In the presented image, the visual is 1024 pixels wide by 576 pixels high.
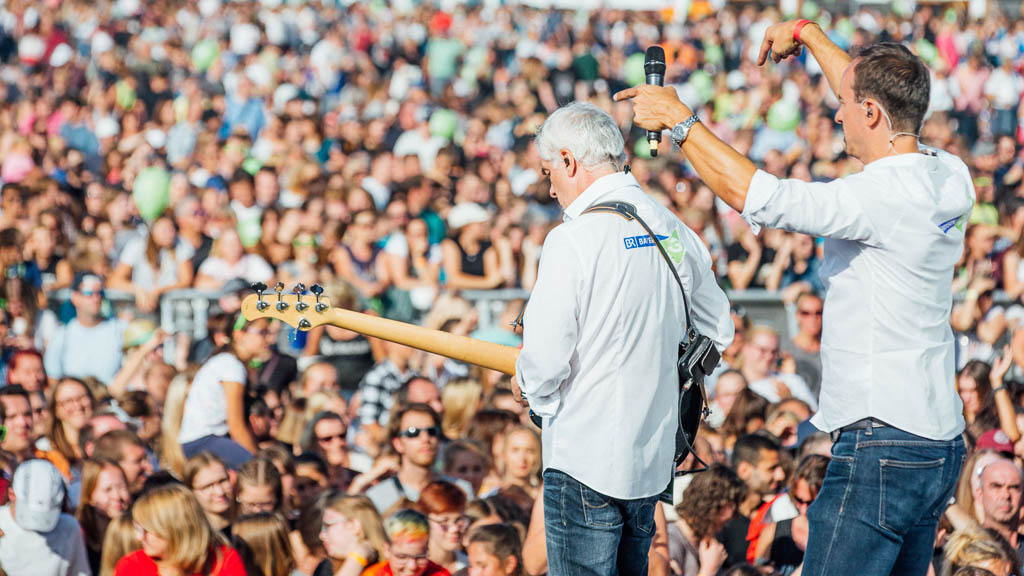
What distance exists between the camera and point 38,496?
6.07m

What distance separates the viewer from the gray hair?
11.9 ft

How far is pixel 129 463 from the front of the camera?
6.78 meters

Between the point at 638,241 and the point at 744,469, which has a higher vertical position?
the point at 638,241

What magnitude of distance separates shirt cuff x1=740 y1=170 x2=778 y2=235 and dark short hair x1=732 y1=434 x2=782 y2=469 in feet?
11.9

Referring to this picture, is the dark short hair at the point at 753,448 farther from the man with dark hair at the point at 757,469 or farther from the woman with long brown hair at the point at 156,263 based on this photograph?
the woman with long brown hair at the point at 156,263

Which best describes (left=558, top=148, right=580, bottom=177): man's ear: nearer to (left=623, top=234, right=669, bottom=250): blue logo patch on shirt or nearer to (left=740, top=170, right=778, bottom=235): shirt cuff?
(left=623, top=234, right=669, bottom=250): blue logo patch on shirt

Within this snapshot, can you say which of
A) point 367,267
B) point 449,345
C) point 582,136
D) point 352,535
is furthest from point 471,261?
point 582,136

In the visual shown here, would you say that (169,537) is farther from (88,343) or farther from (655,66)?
(88,343)

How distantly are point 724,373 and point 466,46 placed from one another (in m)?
11.7

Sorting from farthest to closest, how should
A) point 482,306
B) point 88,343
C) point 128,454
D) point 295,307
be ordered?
1. point 482,306
2. point 88,343
3. point 128,454
4. point 295,307

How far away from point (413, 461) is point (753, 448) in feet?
5.53

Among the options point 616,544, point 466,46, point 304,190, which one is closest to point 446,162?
point 304,190

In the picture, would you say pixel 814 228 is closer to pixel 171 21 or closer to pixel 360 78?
pixel 360 78

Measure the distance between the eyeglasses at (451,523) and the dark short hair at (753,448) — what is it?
149 centimetres
